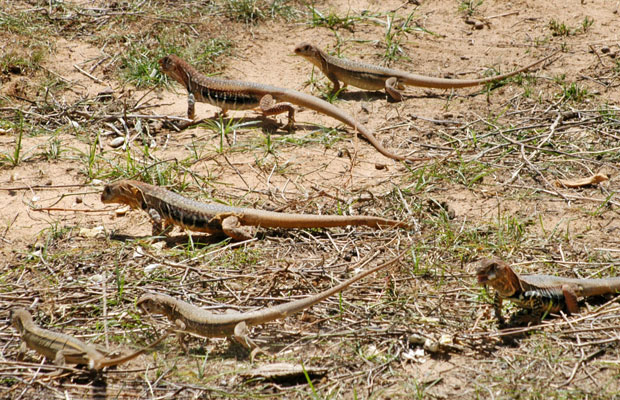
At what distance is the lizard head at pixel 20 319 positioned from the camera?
487 cm

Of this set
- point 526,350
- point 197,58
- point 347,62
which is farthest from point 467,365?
point 197,58

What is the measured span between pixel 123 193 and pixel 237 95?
8.20 ft

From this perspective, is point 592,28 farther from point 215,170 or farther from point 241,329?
point 241,329

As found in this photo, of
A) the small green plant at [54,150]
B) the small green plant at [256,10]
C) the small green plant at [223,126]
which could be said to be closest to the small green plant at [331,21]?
the small green plant at [256,10]

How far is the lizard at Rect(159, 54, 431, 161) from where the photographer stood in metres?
8.41

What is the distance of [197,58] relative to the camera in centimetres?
966

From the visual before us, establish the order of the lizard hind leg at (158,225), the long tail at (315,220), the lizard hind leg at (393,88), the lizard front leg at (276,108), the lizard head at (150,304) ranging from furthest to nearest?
1. the lizard hind leg at (393,88)
2. the lizard front leg at (276,108)
3. the lizard hind leg at (158,225)
4. the long tail at (315,220)
5. the lizard head at (150,304)

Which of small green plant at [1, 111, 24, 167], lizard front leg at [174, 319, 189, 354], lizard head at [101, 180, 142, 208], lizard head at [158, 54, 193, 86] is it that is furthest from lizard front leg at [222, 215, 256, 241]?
lizard head at [158, 54, 193, 86]

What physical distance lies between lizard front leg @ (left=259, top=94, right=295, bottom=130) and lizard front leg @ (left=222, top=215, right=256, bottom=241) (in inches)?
94.6

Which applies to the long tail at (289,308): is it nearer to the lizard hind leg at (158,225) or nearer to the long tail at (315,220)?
the long tail at (315,220)

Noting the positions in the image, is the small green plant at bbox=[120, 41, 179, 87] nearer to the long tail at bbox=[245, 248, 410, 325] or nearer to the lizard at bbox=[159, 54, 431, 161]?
the lizard at bbox=[159, 54, 431, 161]

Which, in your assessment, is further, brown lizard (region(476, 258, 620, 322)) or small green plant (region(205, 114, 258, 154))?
small green plant (region(205, 114, 258, 154))

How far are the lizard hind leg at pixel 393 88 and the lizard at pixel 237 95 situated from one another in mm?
923

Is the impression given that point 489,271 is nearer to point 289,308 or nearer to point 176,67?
point 289,308
